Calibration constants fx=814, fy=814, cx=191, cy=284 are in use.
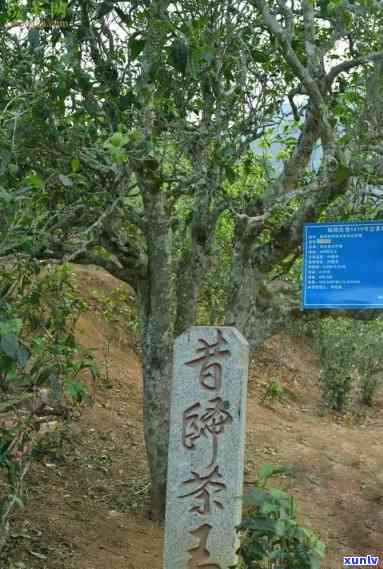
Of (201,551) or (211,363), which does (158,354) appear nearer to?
(211,363)

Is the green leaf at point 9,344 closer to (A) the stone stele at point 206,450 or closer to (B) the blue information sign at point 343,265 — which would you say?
(A) the stone stele at point 206,450

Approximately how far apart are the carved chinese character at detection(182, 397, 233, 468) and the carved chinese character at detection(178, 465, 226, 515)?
8 centimetres

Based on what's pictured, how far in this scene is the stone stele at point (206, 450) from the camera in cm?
493

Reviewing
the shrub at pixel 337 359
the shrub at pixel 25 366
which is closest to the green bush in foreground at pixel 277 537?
the shrub at pixel 25 366

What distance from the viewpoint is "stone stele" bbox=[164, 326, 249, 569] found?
4.93 metres

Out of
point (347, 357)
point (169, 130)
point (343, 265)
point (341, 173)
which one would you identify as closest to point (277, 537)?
point (343, 265)

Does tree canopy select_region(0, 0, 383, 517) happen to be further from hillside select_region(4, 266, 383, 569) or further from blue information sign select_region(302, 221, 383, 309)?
hillside select_region(4, 266, 383, 569)

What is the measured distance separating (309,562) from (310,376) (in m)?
11.1

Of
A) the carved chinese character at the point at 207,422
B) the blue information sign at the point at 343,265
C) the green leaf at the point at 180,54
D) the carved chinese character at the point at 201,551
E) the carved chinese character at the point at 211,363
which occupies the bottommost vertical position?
the carved chinese character at the point at 201,551

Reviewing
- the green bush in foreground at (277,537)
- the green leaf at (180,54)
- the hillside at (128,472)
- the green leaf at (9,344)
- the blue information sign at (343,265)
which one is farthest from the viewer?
the hillside at (128,472)

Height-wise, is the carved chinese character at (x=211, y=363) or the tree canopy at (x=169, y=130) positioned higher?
the tree canopy at (x=169, y=130)

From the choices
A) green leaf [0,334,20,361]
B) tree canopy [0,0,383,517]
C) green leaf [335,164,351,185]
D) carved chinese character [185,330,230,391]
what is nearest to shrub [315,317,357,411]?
tree canopy [0,0,383,517]

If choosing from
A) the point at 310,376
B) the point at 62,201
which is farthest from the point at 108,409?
the point at 310,376

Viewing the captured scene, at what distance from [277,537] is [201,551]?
0.98 meters
